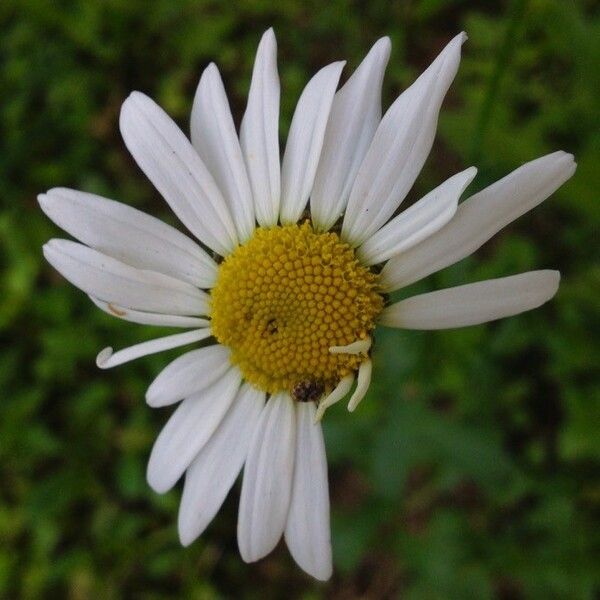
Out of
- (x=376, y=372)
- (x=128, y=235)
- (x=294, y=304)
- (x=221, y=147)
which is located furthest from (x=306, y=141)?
(x=376, y=372)

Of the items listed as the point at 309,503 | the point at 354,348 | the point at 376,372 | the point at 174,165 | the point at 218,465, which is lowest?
the point at 376,372

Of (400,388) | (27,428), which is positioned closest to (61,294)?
(27,428)

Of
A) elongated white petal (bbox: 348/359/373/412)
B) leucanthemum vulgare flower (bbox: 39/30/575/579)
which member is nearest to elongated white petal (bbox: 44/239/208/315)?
leucanthemum vulgare flower (bbox: 39/30/575/579)

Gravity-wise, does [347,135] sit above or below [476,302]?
above

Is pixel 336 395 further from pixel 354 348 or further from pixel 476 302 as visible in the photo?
pixel 476 302

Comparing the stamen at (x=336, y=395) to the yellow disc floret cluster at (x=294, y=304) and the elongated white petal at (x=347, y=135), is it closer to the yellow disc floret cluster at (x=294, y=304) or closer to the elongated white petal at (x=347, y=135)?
the yellow disc floret cluster at (x=294, y=304)

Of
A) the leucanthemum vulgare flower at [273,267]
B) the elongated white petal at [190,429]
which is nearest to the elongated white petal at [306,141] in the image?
the leucanthemum vulgare flower at [273,267]
